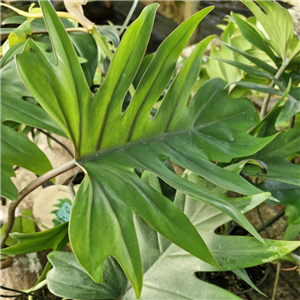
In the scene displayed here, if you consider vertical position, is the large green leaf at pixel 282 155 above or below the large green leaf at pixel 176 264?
above

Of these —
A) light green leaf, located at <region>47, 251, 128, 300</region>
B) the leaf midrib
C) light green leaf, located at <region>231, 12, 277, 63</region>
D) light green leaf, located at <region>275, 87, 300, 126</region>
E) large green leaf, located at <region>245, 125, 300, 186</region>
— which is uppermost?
light green leaf, located at <region>231, 12, 277, 63</region>

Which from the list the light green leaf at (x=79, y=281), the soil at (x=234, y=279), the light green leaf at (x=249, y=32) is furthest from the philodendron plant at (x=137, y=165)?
the soil at (x=234, y=279)

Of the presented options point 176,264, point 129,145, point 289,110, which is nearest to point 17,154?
point 129,145

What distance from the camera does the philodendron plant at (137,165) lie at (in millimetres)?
496

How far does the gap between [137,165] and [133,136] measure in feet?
0.27

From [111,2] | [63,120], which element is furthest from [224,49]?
[111,2]

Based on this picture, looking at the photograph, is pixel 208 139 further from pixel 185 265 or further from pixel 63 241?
pixel 63 241

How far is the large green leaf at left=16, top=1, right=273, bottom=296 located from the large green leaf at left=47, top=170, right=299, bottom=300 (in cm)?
9

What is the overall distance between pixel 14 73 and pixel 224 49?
788 millimetres

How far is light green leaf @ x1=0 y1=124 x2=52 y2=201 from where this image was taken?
2.51ft

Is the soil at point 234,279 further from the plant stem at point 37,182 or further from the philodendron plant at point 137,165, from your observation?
the plant stem at point 37,182

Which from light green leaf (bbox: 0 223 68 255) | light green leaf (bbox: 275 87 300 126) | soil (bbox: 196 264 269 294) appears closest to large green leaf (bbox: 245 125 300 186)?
light green leaf (bbox: 275 87 300 126)

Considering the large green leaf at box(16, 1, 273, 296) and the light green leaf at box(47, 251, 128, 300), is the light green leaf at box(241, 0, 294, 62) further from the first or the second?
the light green leaf at box(47, 251, 128, 300)

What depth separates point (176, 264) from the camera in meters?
0.66
